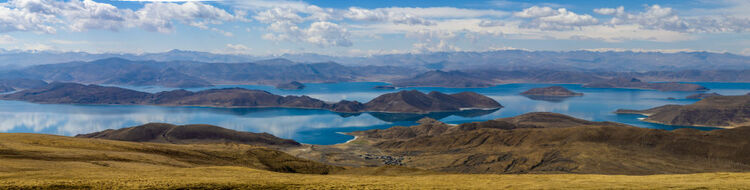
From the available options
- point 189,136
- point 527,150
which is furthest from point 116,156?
point 189,136

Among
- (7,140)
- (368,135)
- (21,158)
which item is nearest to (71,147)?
(7,140)

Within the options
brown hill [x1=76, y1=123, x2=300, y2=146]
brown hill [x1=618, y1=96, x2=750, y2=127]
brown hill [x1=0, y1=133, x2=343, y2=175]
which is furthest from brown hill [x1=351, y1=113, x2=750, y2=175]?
brown hill [x1=618, y1=96, x2=750, y2=127]

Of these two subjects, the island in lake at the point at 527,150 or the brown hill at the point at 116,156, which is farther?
the island in lake at the point at 527,150

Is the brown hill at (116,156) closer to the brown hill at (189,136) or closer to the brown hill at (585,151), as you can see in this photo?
the brown hill at (585,151)

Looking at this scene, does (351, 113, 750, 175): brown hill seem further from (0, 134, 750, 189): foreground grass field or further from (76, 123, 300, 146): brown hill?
(0, 134, 750, 189): foreground grass field

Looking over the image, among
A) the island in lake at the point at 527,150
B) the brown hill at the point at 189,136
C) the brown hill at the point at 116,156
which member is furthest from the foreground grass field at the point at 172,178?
the brown hill at the point at 189,136

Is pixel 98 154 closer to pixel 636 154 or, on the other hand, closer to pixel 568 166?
pixel 568 166
